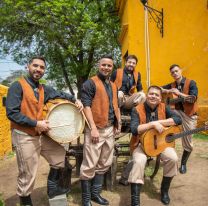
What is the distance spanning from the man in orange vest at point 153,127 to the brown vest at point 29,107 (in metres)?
1.36

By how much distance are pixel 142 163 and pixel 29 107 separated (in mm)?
1689

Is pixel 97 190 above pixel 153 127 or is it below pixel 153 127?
below

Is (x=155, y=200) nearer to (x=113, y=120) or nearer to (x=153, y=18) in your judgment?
(x=113, y=120)

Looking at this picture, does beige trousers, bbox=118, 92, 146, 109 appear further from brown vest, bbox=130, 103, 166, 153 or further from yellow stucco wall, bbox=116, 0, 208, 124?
yellow stucco wall, bbox=116, 0, 208, 124

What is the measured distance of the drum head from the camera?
14.3 feet

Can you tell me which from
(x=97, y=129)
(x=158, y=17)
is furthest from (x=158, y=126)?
(x=158, y=17)

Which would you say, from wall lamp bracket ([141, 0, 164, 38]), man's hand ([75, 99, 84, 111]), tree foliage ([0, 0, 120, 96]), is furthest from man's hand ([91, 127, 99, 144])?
tree foliage ([0, 0, 120, 96])

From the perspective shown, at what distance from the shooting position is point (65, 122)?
4.48 meters

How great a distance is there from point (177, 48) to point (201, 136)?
8.59 ft

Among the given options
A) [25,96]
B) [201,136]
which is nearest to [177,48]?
[201,136]

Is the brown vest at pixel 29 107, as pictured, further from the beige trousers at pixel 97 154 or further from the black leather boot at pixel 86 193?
the black leather boot at pixel 86 193

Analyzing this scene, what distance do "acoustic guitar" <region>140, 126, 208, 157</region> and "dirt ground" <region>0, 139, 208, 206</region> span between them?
2.53ft

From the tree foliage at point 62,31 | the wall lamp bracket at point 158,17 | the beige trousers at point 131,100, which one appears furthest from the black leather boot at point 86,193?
the tree foliage at point 62,31

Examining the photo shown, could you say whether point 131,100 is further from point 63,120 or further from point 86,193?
point 86,193
